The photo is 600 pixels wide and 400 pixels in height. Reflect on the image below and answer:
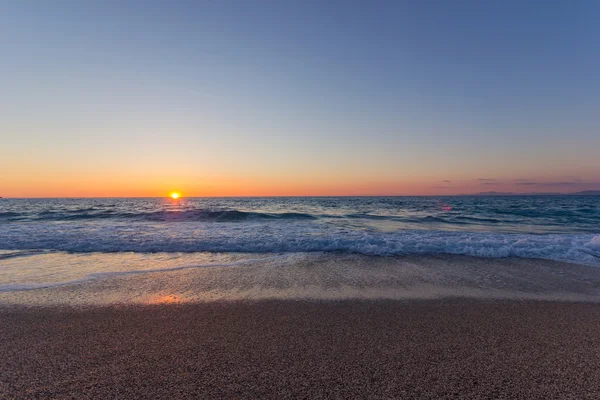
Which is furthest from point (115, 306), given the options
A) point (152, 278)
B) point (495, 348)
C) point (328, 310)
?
point (495, 348)

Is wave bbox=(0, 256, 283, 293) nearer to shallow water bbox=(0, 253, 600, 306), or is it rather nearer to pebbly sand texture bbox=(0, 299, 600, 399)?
shallow water bbox=(0, 253, 600, 306)

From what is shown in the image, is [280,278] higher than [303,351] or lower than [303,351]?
lower

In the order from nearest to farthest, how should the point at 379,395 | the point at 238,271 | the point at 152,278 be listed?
the point at 379,395 → the point at 152,278 → the point at 238,271

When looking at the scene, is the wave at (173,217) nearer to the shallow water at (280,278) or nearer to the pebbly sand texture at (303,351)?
the shallow water at (280,278)

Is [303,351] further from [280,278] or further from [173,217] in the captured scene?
→ [173,217]

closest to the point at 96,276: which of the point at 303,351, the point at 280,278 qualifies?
the point at 280,278

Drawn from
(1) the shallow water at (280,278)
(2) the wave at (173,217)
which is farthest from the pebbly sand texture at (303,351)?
(2) the wave at (173,217)

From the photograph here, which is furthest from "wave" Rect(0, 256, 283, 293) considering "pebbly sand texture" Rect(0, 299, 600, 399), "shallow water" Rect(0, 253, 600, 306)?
"pebbly sand texture" Rect(0, 299, 600, 399)

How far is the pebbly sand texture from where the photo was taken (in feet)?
8.76

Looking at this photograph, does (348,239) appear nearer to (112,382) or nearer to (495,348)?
(495,348)

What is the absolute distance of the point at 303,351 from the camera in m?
3.30

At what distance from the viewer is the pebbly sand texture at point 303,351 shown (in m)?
2.67

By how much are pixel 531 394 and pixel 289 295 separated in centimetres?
346

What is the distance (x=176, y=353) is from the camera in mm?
3273
